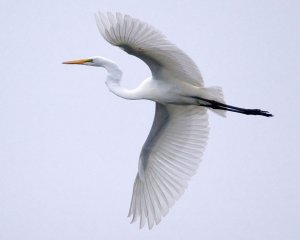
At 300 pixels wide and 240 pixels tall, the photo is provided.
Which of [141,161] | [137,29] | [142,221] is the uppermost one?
[137,29]

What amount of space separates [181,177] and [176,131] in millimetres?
658

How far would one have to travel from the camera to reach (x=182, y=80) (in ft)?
32.0

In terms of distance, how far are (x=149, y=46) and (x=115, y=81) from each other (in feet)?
3.68

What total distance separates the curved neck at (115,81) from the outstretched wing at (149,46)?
38 cm

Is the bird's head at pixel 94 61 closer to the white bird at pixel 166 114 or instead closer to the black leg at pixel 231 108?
the white bird at pixel 166 114

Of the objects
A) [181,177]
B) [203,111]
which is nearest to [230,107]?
[203,111]

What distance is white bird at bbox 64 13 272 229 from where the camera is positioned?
30.0 ft

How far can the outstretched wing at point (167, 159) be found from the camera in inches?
408

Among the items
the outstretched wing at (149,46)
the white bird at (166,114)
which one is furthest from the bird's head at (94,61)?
the outstretched wing at (149,46)

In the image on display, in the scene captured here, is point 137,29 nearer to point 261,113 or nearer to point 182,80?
point 182,80

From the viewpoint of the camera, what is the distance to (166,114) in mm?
10555

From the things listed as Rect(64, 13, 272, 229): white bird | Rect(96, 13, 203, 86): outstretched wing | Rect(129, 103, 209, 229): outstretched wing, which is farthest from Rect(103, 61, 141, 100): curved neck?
Rect(129, 103, 209, 229): outstretched wing

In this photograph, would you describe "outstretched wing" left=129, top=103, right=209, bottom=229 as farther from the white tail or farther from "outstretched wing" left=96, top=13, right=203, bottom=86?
"outstretched wing" left=96, top=13, right=203, bottom=86

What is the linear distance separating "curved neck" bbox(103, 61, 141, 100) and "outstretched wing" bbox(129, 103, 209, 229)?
856mm
